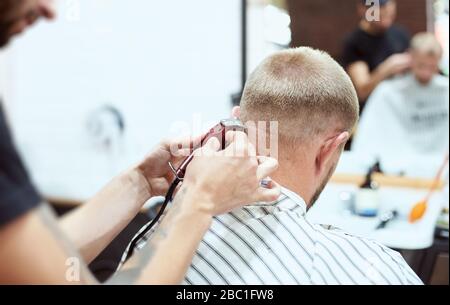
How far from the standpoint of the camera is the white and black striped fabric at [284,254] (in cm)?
120

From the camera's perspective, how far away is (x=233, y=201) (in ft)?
3.39

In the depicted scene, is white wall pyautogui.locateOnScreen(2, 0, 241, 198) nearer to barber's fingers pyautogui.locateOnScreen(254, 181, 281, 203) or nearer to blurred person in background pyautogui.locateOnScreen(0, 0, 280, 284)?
blurred person in background pyautogui.locateOnScreen(0, 0, 280, 284)

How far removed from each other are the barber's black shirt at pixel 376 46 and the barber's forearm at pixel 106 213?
2.52 metres

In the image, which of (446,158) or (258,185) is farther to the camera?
(446,158)

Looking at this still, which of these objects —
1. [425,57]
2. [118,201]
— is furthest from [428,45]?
[118,201]

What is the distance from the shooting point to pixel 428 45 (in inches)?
126

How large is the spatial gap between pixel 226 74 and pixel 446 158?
135 centimetres

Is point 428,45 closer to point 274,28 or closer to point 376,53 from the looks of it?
point 376,53

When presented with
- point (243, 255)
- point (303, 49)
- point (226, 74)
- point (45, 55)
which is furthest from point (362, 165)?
point (45, 55)

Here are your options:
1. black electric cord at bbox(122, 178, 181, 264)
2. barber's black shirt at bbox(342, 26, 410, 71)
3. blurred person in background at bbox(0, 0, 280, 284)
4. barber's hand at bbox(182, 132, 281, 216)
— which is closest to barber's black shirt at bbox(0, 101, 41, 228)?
blurred person in background at bbox(0, 0, 280, 284)

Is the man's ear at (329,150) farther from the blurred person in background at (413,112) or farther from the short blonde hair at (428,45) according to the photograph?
the short blonde hair at (428,45)

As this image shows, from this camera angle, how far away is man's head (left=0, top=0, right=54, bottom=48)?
2.59ft

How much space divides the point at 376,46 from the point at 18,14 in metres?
3.03

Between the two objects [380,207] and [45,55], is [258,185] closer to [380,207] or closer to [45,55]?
[380,207]
